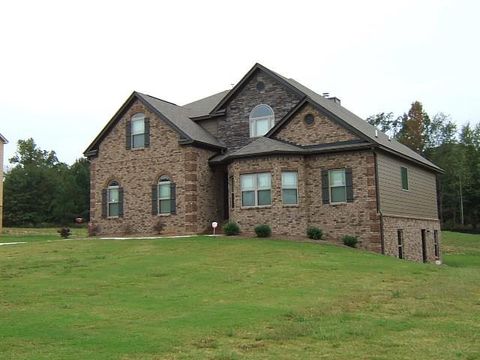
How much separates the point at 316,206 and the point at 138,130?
35.6 ft

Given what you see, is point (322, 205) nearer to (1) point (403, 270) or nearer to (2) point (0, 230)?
(1) point (403, 270)

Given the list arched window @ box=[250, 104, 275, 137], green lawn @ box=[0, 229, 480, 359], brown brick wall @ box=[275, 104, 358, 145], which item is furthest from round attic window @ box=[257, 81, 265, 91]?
green lawn @ box=[0, 229, 480, 359]

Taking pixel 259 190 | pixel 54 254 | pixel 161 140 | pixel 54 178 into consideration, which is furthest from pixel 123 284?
pixel 54 178

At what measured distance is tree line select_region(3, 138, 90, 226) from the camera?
81.9 metres

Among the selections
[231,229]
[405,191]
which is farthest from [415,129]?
[231,229]

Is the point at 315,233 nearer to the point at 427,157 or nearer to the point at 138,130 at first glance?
the point at 138,130

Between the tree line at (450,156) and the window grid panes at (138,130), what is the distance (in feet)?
157

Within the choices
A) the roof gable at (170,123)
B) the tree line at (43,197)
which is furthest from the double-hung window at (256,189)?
the tree line at (43,197)

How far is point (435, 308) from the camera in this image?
12.6m

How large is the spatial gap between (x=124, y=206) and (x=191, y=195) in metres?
4.63

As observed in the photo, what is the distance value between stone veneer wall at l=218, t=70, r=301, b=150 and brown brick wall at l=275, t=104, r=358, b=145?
138cm

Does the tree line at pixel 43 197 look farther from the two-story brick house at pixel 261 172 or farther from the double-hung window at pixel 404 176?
the double-hung window at pixel 404 176

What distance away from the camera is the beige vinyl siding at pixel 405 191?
27.6 meters

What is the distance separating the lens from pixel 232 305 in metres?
12.8
